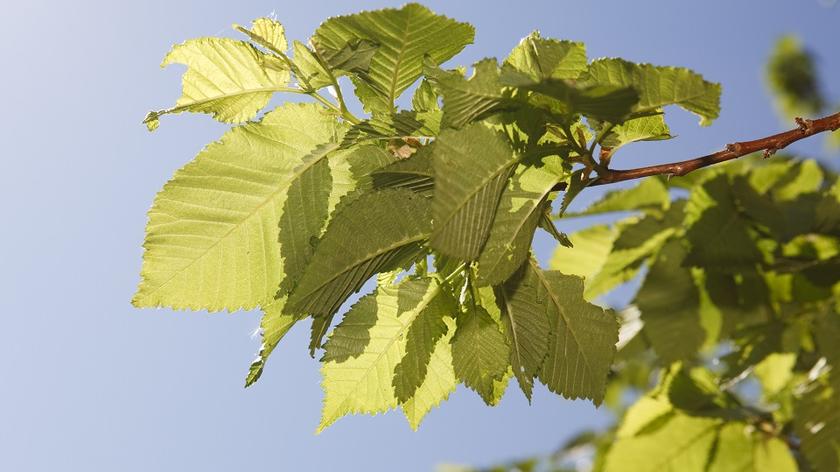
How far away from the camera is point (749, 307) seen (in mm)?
1015

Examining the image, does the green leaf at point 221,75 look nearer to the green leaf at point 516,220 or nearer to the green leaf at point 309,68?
the green leaf at point 309,68

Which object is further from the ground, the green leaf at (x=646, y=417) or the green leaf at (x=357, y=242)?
the green leaf at (x=357, y=242)

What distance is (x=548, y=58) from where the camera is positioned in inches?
20.0

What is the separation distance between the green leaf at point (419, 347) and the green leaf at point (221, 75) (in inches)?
8.6

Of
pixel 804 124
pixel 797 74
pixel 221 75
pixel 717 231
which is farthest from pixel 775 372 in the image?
pixel 797 74

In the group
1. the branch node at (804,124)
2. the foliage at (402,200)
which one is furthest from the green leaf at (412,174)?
the branch node at (804,124)

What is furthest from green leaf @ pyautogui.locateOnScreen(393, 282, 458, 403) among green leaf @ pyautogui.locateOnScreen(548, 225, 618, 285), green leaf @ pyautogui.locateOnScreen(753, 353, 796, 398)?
green leaf @ pyautogui.locateOnScreen(753, 353, 796, 398)

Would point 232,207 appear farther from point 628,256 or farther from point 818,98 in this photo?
point 818,98

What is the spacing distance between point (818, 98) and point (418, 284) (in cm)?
820

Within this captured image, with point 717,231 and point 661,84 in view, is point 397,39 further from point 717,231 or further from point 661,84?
point 717,231

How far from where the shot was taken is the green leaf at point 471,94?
46 cm

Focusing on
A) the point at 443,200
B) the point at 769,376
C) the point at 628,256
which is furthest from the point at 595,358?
the point at 769,376

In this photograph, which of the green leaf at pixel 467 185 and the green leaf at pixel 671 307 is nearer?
the green leaf at pixel 467 185

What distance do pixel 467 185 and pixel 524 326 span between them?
0.15m
